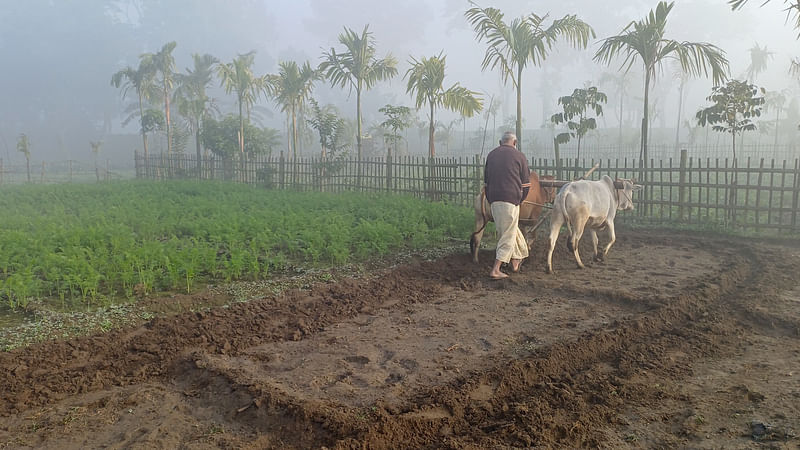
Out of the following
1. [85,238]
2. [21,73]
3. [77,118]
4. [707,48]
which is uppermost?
[21,73]

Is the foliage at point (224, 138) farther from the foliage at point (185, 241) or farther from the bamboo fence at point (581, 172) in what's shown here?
the foliage at point (185, 241)

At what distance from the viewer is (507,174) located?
6965 millimetres

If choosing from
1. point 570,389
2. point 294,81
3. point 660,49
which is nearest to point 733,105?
point 660,49

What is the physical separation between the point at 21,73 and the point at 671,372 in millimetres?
113034

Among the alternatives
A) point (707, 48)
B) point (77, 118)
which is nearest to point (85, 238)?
point (707, 48)

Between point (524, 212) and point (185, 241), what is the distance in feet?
17.0

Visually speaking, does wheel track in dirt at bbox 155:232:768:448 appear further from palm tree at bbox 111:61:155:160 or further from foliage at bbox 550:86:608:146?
palm tree at bbox 111:61:155:160

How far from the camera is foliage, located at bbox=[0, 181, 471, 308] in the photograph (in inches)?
248

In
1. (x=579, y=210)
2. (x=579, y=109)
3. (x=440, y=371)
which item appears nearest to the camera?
(x=440, y=371)

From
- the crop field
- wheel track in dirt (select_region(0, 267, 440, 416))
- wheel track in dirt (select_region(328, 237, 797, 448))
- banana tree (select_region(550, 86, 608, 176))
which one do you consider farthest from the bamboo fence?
wheel track in dirt (select_region(0, 267, 440, 416))

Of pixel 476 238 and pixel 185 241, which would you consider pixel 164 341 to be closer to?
pixel 185 241

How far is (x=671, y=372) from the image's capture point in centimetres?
417

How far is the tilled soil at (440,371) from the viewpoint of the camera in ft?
11.1

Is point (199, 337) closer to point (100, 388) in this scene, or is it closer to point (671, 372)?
point (100, 388)
